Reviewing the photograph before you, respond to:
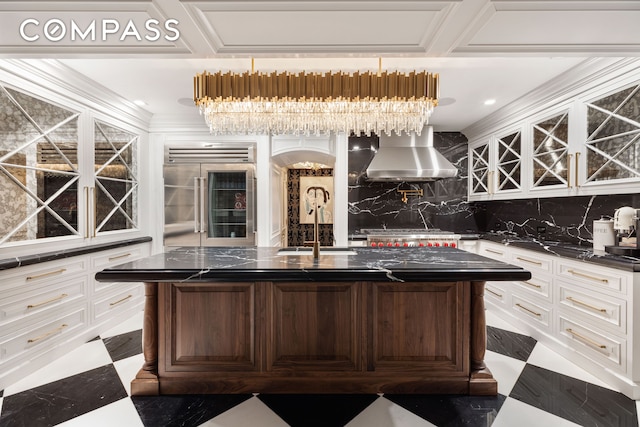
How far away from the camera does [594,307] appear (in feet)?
7.32

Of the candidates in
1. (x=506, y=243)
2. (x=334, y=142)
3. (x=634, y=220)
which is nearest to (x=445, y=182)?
(x=506, y=243)

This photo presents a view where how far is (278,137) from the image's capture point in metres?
4.12

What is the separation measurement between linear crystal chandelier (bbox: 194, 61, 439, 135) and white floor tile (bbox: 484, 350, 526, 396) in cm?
198

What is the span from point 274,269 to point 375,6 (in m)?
1.50

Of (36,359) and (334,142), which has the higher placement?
(334,142)

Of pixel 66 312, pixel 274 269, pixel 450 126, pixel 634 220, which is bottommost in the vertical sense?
pixel 66 312

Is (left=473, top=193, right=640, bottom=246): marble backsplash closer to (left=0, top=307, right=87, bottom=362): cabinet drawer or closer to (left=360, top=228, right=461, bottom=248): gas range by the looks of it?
(left=360, top=228, right=461, bottom=248): gas range

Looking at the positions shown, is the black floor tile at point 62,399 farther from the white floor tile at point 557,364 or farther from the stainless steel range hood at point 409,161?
the stainless steel range hood at point 409,161

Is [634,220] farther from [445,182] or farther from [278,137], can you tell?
[278,137]

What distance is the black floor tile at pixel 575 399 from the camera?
5.82 feet

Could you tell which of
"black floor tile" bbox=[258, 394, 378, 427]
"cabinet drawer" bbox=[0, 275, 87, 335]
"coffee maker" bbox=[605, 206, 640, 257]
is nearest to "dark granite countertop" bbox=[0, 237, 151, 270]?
"cabinet drawer" bbox=[0, 275, 87, 335]

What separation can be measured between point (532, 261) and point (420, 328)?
167cm

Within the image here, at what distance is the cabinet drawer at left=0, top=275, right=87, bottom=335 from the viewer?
213 centimetres

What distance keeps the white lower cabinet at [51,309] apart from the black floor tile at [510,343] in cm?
361
